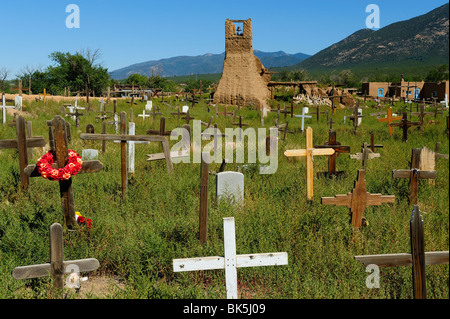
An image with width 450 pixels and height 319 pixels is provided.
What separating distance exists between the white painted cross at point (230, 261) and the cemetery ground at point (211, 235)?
0.32 meters

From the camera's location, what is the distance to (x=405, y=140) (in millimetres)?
15742

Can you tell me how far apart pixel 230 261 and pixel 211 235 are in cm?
171

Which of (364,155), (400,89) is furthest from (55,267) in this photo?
(400,89)

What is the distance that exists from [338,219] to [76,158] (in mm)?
4167

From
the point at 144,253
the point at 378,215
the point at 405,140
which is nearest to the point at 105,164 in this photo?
the point at 144,253

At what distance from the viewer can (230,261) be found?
4309 mm

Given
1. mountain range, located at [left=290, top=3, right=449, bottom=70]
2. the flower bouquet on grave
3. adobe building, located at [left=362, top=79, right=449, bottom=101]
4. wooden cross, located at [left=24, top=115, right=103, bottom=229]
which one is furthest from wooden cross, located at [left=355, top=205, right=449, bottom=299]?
mountain range, located at [left=290, top=3, right=449, bottom=70]

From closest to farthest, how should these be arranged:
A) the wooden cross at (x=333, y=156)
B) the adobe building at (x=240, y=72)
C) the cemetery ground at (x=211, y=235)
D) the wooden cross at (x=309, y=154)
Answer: the cemetery ground at (x=211, y=235) < the wooden cross at (x=309, y=154) < the wooden cross at (x=333, y=156) < the adobe building at (x=240, y=72)

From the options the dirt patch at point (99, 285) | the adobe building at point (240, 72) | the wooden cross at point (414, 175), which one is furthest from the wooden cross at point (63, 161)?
the adobe building at point (240, 72)

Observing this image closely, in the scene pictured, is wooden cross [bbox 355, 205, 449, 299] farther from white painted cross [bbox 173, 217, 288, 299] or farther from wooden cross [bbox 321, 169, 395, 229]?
wooden cross [bbox 321, 169, 395, 229]

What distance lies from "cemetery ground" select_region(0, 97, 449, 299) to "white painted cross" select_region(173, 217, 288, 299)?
Answer: 322 mm

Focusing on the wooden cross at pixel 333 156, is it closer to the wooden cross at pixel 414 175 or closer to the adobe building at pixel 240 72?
the wooden cross at pixel 414 175

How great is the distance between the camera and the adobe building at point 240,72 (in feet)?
130

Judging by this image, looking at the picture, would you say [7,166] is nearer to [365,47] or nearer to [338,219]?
[338,219]
